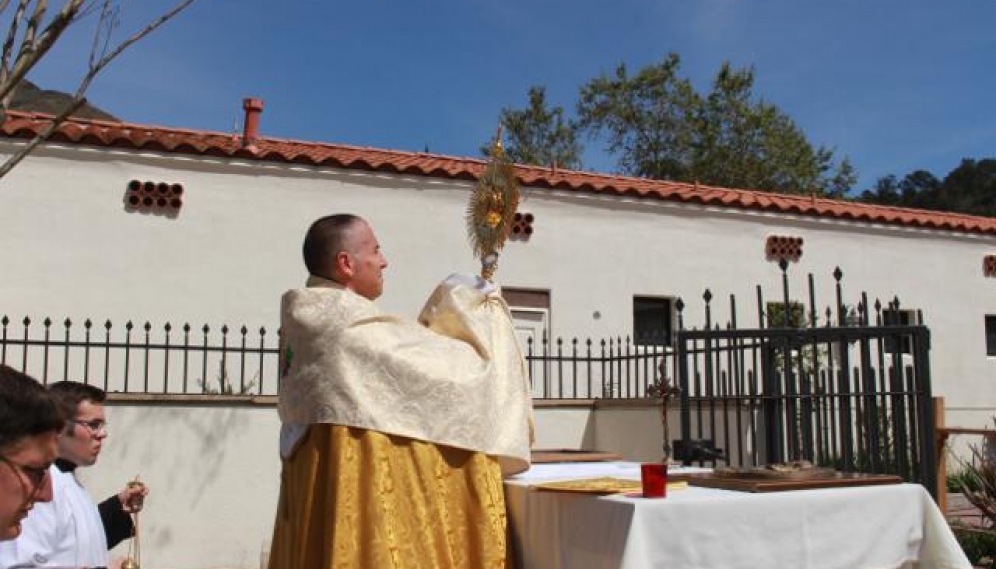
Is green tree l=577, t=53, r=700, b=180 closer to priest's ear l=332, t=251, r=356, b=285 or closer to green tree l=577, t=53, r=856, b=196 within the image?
green tree l=577, t=53, r=856, b=196

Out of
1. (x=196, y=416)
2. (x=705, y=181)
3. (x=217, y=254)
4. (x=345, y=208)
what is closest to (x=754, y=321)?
(x=345, y=208)

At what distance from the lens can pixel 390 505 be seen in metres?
2.97

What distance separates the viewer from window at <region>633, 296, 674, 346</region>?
12992mm

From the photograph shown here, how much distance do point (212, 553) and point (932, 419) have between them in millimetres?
5665

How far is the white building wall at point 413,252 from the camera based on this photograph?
34.1ft

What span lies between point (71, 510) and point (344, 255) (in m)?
1.16

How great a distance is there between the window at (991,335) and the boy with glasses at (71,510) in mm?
14380

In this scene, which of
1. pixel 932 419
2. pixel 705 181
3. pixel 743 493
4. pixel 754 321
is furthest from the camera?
pixel 705 181

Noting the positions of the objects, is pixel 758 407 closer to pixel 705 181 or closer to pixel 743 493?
pixel 743 493

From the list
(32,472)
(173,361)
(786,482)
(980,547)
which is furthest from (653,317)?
(32,472)

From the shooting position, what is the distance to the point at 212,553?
27.0 feet

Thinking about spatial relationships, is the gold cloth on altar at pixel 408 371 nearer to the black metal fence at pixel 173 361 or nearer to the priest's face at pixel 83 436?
the priest's face at pixel 83 436

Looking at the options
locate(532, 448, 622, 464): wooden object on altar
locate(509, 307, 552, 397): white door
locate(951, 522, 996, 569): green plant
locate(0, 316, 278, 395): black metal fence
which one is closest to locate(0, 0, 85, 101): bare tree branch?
locate(532, 448, 622, 464): wooden object on altar

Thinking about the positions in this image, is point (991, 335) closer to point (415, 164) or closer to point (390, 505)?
point (415, 164)
